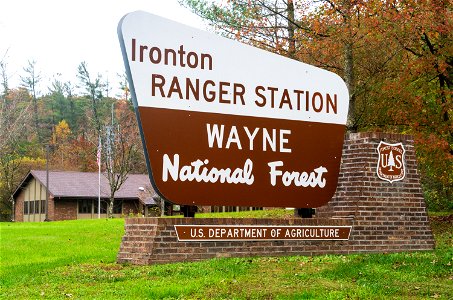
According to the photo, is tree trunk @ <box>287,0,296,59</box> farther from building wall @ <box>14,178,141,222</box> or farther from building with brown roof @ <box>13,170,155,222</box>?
building wall @ <box>14,178,141,222</box>

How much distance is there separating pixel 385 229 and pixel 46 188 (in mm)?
43965

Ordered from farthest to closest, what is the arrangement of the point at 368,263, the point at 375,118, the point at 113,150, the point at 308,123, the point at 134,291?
the point at 113,150 < the point at 375,118 < the point at 308,123 < the point at 368,263 < the point at 134,291

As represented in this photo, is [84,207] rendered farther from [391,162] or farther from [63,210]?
[391,162]

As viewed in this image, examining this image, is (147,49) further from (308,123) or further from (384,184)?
(384,184)

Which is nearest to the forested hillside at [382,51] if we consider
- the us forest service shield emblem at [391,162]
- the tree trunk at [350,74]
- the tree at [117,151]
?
the tree trunk at [350,74]

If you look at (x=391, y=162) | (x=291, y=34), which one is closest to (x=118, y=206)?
(x=291, y=34)

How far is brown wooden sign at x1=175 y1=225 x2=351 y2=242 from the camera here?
12664 mm

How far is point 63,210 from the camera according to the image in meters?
57.0

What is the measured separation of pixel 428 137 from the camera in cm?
2053

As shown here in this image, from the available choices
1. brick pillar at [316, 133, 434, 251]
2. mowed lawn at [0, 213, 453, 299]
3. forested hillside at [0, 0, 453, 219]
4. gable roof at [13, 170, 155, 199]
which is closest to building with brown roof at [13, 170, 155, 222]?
gable roof at [13, 170, 155, 199]

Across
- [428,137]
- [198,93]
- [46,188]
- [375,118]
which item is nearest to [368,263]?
[198,93]

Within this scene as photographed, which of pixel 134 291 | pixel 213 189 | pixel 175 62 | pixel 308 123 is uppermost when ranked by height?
pixel 175 62

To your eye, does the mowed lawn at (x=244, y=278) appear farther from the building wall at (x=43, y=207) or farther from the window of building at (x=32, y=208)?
the window of building at (x=32, y=208)

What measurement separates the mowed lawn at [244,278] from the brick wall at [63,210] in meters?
42.3
